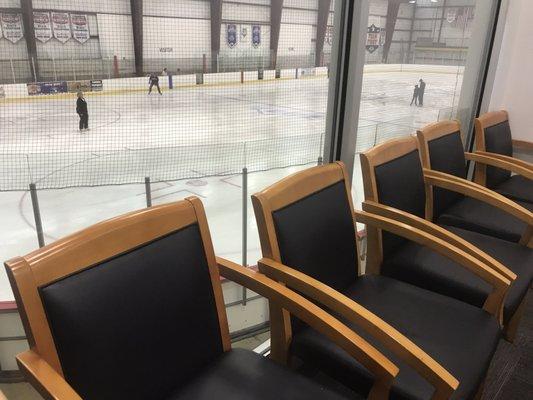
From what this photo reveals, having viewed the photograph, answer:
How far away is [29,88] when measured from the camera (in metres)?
1.67

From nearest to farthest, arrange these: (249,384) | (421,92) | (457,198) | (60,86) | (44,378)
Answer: (44,378), (249,384), (60,86), (457,198), (421,92)

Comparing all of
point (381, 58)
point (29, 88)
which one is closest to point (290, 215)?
point (29, 88)

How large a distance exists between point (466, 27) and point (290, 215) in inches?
103

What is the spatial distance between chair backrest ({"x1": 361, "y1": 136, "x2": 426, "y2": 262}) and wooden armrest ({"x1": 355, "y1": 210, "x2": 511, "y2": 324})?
12 centimetres

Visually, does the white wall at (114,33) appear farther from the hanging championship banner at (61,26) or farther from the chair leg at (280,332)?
the chair leg at (280,332)

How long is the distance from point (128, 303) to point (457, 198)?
186cm

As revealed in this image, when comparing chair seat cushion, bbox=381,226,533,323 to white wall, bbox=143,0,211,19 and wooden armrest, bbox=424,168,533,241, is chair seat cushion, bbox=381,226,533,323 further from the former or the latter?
white wall, bbox=143,0,211,19

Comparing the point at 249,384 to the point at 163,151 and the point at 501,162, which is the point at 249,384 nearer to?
the point at 501,162

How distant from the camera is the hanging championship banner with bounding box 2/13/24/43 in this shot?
1.36 m

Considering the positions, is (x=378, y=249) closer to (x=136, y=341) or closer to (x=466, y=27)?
(x=136, y=341)

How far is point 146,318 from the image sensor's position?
879 mm

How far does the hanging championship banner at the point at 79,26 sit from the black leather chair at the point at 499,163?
2.10 m

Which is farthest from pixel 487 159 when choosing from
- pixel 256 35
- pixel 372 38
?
pixel 256 35

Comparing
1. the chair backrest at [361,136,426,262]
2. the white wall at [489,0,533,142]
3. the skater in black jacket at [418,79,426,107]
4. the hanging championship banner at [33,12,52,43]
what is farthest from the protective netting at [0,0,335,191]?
the white wall at [489,0,533,142]
